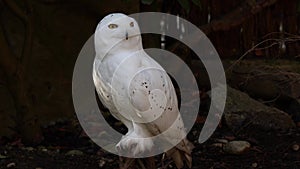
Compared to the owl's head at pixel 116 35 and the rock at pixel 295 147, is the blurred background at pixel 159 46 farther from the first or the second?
the owl's head at pixel 116 35

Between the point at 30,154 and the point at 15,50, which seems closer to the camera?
the point at 30,154

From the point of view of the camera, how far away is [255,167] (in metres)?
3.72

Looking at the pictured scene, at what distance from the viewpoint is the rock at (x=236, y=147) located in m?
3.94

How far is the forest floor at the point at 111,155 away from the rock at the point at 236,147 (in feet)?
0.09

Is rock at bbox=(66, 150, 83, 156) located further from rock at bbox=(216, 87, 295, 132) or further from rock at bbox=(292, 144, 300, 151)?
rock at bbox=(292, 144, 300, 151)

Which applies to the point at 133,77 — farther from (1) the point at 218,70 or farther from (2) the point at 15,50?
(1) the point at 218,70

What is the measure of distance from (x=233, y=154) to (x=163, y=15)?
1.42 m

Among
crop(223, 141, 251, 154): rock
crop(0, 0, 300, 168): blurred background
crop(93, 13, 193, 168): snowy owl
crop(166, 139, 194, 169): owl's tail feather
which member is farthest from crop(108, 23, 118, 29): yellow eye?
crop(223, 141, 251, 154): rock

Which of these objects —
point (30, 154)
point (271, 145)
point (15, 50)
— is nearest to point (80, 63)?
point (15, 50)

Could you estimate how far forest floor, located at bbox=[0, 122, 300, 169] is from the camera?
3758 millimetres

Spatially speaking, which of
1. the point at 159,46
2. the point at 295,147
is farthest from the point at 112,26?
the point at 159,46

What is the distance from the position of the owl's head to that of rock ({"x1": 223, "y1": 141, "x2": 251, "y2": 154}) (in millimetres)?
1455

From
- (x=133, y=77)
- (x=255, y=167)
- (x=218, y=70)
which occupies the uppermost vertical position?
(x=133, y=77)

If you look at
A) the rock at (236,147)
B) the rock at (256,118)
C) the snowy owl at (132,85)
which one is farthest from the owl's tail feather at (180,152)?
the rock at (256,118)
